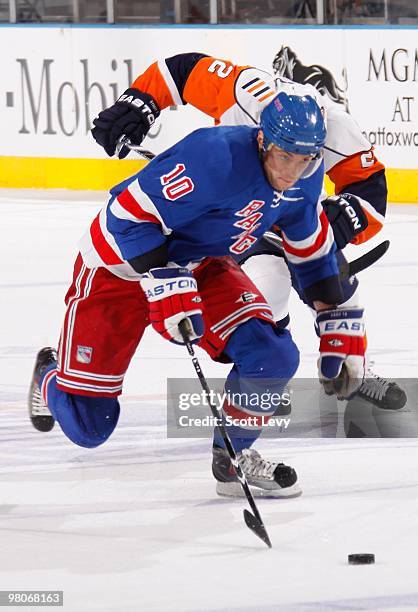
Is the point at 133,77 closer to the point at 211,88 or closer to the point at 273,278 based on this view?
the point at 273,278

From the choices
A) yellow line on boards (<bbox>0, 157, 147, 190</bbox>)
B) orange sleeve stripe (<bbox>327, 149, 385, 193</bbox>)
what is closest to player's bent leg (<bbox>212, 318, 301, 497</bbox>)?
orange sleeve stripe (<bbox>327, 149, 385, 193</bbox>)

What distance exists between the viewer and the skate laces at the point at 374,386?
4.72 meters

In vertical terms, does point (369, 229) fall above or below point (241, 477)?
above

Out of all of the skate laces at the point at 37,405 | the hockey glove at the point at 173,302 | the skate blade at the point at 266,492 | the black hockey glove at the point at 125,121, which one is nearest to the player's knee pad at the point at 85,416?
the skate laces at the point at 37,405

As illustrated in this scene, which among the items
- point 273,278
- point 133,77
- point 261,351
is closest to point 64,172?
point 133,77

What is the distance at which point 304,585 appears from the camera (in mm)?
2959

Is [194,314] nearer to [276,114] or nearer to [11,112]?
[276,114]

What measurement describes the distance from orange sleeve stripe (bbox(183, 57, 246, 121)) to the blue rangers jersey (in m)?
0.79

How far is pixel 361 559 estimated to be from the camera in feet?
10.2

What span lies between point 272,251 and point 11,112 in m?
6.45

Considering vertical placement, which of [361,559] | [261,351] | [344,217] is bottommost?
[361,559]

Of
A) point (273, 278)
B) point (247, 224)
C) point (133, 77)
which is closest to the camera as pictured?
point (247, 224)

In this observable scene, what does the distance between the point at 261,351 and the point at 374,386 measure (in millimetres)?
1165

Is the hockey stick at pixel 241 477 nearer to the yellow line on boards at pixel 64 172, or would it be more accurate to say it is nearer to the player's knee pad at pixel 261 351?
the player's knee pad at pixel 261 351
